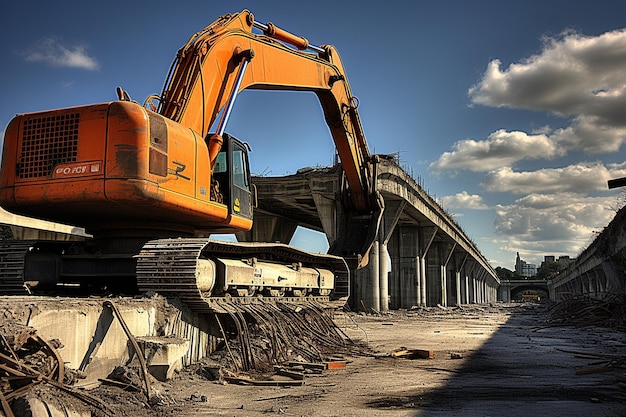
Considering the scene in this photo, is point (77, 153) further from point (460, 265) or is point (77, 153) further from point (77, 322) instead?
point (460, 265)

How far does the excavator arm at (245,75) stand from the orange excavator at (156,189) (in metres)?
0.03

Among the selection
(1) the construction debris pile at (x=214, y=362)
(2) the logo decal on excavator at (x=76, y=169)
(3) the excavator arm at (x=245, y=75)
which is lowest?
(1) the construction debris pile at (x=214, y=362)

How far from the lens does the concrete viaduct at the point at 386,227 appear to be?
2683 centimetres

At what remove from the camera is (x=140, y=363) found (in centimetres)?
560

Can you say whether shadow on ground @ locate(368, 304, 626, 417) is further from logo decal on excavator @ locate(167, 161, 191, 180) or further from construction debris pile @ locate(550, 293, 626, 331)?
construction debris pile @ locate(550, 293, 626, 331)

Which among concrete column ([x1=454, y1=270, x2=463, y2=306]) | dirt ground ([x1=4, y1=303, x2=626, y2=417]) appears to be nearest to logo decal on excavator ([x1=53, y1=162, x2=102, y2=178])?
dirt ground ([x1=4, y1=303, x2=626, y2=417])

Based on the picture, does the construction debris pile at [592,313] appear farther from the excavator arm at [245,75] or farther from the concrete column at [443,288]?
the concrete column at [443,288]

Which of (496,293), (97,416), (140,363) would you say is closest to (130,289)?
(140,363)

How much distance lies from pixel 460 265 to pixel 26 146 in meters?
60.6

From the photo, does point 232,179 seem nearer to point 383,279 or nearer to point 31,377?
point 31,377

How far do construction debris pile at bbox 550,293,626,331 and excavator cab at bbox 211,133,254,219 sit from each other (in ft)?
38.1

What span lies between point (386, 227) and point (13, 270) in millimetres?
24356

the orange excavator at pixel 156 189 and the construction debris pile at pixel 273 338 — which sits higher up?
the orange excavator at pixel 156 189

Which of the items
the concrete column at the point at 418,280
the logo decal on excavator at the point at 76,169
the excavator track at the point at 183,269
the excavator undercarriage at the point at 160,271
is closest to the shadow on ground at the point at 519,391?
the excavator track at the point at 183,269
